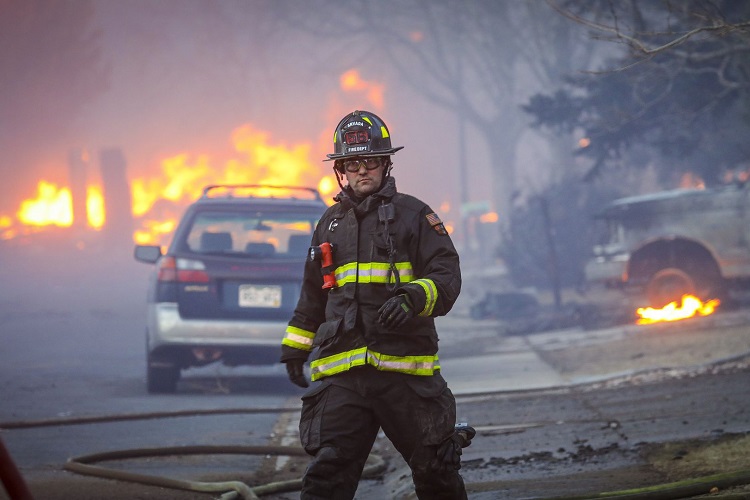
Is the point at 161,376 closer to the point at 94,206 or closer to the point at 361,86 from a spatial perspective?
the point at 94,206

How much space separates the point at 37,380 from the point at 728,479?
26.9 feet

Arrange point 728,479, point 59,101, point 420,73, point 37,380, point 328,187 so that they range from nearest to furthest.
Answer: point 728,479 → point 37,380 → point 328,187 → point 59,101 → point 420,73

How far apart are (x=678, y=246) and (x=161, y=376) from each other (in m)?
8.23

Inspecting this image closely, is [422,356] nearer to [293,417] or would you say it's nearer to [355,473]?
[355,473]

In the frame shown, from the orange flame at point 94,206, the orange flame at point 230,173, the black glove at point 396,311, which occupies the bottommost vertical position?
the black glove at point 396,311

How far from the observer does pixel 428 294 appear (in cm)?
443

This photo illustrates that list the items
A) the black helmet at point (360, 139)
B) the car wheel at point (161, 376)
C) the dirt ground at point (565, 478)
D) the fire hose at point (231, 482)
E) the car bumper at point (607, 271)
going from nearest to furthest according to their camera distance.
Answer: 1. the black helmet at point (360, 139)
2. the fire hose at point (231, 482)
3. the dirt ground at point (565, 478)
4. the car wheel at point (161, 376)
5. the car bumper at point (607, 271)

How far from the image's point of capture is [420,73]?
69875 mm

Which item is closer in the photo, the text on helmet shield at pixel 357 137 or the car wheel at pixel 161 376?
the text on helmet shield at pixel 357 137

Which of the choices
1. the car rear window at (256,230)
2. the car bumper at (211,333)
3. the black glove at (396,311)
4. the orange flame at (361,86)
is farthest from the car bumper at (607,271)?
the orange flame at (361,86)

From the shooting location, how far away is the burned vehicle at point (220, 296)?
1027 cm

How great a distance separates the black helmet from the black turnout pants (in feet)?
2.79

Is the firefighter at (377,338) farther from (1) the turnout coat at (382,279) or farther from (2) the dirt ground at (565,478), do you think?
(2) the dirt ground at (565,478)

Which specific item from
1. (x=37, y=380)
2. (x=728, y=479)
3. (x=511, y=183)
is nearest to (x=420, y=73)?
(x=511, y=183)
